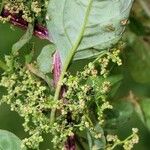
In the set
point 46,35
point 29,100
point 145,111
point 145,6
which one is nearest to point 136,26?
point 145,6

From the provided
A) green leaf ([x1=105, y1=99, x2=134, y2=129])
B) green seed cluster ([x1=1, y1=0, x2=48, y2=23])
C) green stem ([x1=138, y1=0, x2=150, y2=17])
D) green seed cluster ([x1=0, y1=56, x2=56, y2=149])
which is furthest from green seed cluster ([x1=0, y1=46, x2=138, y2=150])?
green stem ([x1=138, y1=0, x2=150, y2=17])

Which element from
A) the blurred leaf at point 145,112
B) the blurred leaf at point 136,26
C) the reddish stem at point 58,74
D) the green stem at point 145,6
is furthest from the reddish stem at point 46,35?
the green stem at point 145,6

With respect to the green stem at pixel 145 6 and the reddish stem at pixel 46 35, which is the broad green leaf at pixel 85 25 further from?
the green stem at pixel 145 6

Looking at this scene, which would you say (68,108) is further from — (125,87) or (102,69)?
(125,87)

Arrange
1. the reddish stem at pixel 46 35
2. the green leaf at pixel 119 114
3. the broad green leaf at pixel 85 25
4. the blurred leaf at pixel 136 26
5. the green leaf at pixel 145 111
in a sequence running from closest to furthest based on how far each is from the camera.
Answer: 1. the broad green leaf at pixel 85 25
2. the reddish stem at pixel 46 35
3. the green leaf at pixel 119 114
4. the green leaf at pixel 145 111
5. the blurred leaf at pixel 136 26

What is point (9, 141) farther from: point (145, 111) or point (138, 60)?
point (138, 60)

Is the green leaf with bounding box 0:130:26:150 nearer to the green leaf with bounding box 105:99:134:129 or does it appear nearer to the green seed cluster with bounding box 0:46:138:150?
the green seed cluster with bounding box 0:46:138:150

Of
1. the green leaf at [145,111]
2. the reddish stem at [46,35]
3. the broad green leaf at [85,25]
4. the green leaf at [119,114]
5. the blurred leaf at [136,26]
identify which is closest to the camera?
the broad green leaf at [85,25]
